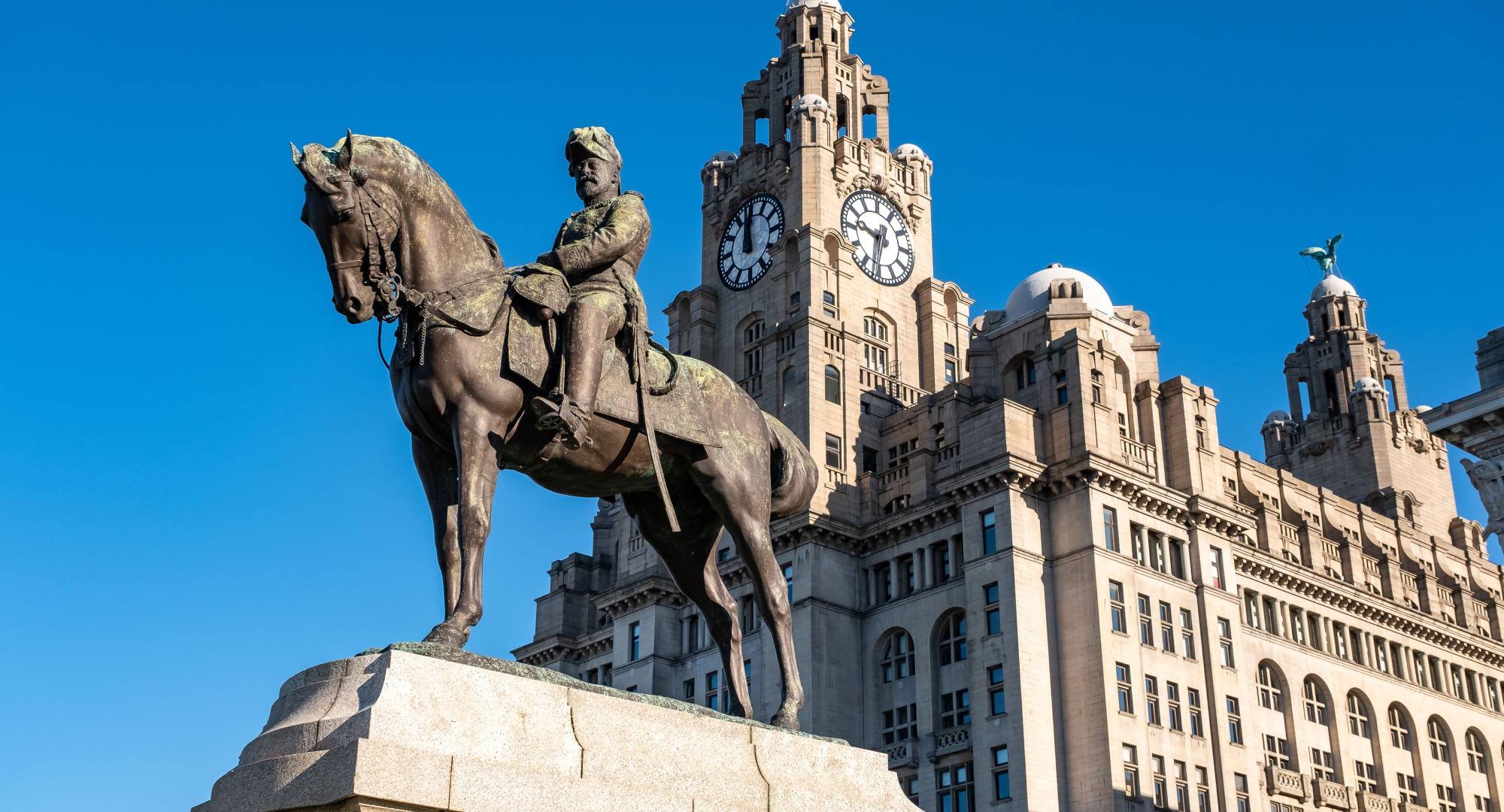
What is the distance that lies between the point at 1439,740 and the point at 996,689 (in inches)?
1160

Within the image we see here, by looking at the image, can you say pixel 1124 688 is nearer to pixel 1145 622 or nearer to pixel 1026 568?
pixel 1145 622

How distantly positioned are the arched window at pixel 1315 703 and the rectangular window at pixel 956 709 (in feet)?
58.7

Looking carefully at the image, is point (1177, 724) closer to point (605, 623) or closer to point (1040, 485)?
point (1040, 485)

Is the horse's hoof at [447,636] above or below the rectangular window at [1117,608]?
below

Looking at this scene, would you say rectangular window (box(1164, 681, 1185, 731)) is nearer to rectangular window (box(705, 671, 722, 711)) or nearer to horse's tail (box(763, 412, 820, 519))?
rectangular window (box(705, 671, 722, 711))

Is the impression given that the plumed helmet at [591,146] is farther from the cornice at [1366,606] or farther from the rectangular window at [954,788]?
the cornice at [1366,606]

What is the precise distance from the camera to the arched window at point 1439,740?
270 ft

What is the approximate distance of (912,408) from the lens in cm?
7900

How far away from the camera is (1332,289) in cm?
10794

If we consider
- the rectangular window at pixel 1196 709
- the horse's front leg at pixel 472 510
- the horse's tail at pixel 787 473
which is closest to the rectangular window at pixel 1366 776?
the rectangular window at pixel 1196 709

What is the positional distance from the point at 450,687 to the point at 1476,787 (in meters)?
82.5

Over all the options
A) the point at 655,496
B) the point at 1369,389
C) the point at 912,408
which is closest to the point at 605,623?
the point at 912,408

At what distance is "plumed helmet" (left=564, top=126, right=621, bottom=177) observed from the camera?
15.4 metres

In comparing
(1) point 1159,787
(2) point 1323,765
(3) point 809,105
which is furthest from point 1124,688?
(3) point 809,105
